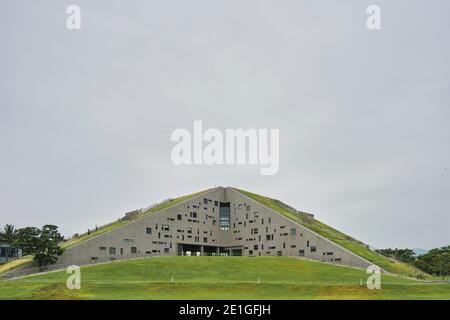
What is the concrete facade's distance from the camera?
294ft

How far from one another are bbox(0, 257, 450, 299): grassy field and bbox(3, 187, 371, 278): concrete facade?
14.2m

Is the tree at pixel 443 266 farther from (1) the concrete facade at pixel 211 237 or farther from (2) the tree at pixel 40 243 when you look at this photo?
(2) the tree at pixel 40 243

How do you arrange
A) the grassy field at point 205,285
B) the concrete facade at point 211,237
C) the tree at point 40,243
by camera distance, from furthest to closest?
1. the concrete facade at point 211,237
2. the tree at point 40,243
3. the grassy field at point 205,285

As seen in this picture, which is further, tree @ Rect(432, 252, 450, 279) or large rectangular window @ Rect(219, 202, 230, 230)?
large rectangular window @ Rect(219, 202, 230, 230)

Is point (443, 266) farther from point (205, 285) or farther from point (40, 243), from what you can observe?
point (40, 243)

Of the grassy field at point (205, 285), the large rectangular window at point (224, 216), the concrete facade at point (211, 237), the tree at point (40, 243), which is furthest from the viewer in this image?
the large rectangular window at point (224, 216)

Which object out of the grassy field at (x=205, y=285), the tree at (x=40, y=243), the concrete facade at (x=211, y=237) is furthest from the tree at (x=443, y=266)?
the tree at (x=40, y=243)

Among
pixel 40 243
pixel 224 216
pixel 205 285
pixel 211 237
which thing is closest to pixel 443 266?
pixel 224 216

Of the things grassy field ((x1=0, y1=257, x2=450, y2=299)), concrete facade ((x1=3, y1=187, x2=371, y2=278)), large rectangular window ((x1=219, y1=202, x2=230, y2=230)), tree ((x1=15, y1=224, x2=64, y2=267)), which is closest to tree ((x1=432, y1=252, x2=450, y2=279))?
concrete facade ((x1=3, y1=187, x2=371, y2=278))

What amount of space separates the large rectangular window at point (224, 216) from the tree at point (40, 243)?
45388 millimetres

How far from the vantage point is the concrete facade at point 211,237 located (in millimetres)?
89625

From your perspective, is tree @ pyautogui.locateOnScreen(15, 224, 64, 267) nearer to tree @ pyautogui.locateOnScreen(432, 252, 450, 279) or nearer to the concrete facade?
the concrete facade
